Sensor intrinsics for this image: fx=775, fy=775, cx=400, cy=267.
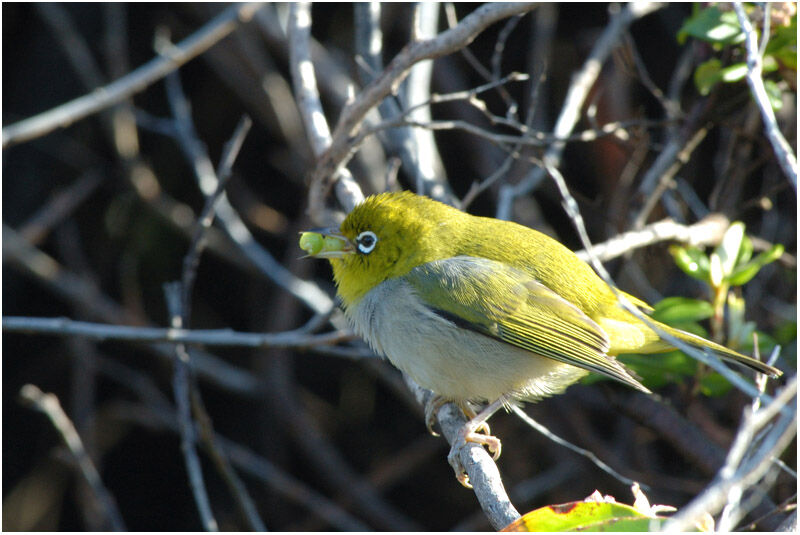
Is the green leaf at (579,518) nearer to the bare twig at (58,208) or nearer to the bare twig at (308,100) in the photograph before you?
the bare twig at (308,100)

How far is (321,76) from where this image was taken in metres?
4.21

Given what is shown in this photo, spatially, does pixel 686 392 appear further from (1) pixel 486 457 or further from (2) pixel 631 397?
(1) pixel 486 457

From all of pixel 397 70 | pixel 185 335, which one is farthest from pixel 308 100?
pixel 185 335

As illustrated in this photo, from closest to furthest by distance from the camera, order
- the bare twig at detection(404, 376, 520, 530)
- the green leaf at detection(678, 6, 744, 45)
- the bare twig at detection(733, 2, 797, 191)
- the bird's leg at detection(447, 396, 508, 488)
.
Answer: the bare twig at detection(733, 2, 797, 191) < the bare twig at detection(404, 376, 520, 530) < the bird's leg at detection(447, 396, 508, 488) < the green leaf at detection(678, 6, 744, 45)

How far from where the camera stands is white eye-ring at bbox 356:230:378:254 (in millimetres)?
2723

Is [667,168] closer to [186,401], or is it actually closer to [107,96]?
[186,401]

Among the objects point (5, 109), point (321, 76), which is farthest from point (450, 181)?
point (5, 109)

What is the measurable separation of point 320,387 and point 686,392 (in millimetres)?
2481

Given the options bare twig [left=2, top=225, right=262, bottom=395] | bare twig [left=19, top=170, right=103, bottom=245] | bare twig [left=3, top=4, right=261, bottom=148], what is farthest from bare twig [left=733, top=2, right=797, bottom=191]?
bare twig [left=19, top=170, right=103, bottom=245]

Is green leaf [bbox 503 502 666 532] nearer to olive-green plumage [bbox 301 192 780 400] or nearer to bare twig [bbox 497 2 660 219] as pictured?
olive-green plumage [bbox 301 192 780 400]

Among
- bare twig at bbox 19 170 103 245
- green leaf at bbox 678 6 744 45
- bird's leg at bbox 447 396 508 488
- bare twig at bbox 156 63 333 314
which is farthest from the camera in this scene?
bare twig at bbox 19 170 103 245

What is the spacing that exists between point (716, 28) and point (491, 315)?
1.26m

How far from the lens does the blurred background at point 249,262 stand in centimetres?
409

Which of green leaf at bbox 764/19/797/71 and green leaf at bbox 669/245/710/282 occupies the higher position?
green leaf at bbox 764/19/797/71
